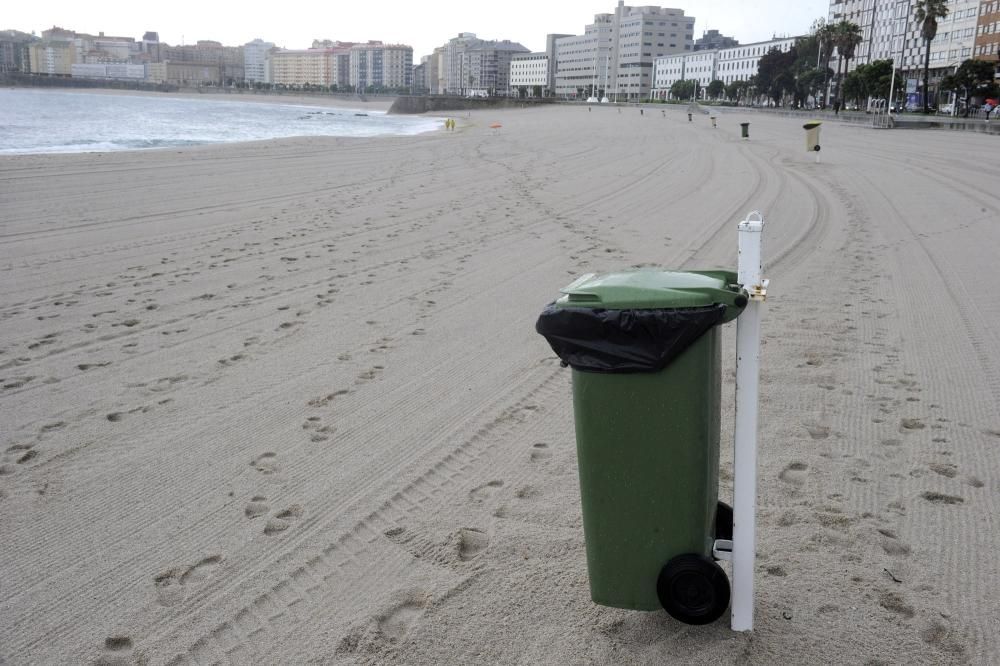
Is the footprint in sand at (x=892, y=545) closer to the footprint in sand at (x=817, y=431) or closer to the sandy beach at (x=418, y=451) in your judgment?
the sandy beach at (x=418, y=451)

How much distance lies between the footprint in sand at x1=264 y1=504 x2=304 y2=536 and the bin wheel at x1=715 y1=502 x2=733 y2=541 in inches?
65.9

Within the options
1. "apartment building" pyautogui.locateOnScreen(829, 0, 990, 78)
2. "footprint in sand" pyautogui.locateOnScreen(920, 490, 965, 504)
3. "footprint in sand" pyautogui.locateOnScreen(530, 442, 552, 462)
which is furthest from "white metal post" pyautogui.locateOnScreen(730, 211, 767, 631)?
"apartment building" pyautogui.locateOnScreen(829, 0, 990, 78)

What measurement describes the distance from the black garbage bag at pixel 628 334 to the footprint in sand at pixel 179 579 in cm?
162

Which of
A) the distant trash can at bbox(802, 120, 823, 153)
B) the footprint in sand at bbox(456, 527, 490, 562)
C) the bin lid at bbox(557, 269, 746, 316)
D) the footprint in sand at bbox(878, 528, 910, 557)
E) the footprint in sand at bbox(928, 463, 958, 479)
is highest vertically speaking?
the distant trash can at bbox(802, 120, 823, 153)

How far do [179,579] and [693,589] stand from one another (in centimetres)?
181

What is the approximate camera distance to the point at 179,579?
309 cm

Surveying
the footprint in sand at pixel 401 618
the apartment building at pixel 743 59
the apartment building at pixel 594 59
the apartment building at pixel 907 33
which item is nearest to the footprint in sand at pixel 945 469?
the footprint in sand at pixel 401 618

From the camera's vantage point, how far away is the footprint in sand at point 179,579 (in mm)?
2977

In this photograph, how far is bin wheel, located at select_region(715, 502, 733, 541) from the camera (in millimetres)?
2926

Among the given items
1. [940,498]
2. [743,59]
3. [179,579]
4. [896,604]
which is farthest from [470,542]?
[743,59]

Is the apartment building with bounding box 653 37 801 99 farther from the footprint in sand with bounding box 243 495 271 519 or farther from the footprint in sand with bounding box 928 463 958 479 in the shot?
the footprint in sand with bounding box 243 495 271 519

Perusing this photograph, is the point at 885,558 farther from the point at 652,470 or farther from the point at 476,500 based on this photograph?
the point at 476,500

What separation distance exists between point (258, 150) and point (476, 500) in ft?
68.8

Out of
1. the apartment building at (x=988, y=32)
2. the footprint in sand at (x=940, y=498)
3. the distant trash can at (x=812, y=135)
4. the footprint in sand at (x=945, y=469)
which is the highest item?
the apartment building at (x=988, y=32)
